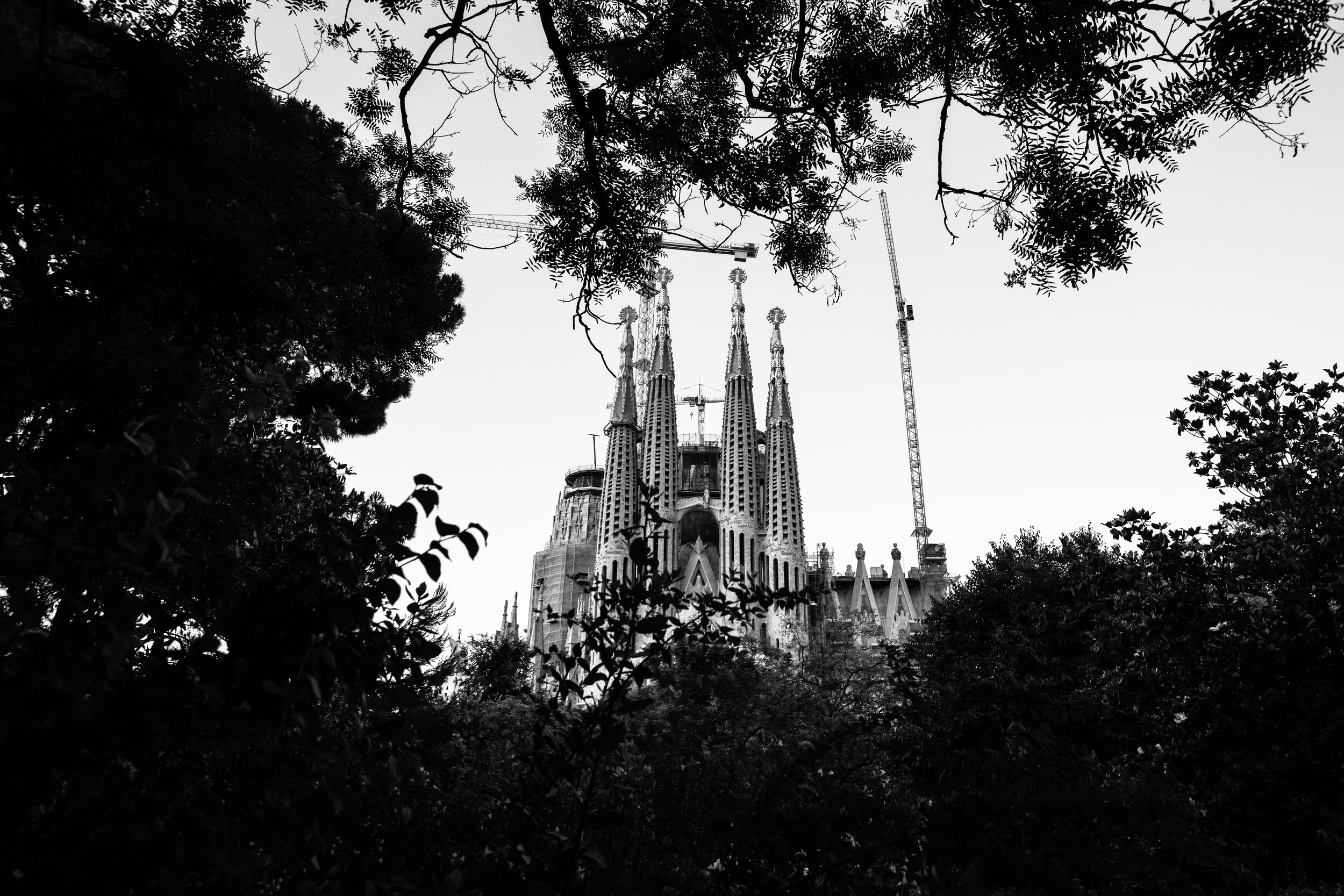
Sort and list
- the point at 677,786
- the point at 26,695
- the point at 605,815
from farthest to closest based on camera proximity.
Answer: the point at 677,786 < the point at 605,815 < the point at 26,695

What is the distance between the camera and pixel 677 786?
460cm

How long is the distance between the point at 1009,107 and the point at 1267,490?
6.45 m

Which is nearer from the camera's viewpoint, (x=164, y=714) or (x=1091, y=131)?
(x=164, y=714)

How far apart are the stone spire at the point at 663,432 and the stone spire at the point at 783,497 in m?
5.70

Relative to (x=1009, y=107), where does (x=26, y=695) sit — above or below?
below

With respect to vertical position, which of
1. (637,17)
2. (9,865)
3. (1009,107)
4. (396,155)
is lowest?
(9,865)

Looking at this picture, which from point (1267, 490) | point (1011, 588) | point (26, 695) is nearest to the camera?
point (26, 695)

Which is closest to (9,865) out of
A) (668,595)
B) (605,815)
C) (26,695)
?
(26,695)

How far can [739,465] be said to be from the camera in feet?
168

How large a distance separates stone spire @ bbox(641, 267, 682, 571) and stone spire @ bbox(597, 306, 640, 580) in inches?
39.6

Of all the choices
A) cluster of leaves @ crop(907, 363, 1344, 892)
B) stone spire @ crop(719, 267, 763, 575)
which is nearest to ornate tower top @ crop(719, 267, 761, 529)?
stone spire @ crop(719, 267, 763, 575)

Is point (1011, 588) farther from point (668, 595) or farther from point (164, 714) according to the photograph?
point (164, 714)

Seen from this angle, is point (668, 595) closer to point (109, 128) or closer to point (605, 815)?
point (605, 815)

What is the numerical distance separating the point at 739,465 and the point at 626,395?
884 cm
